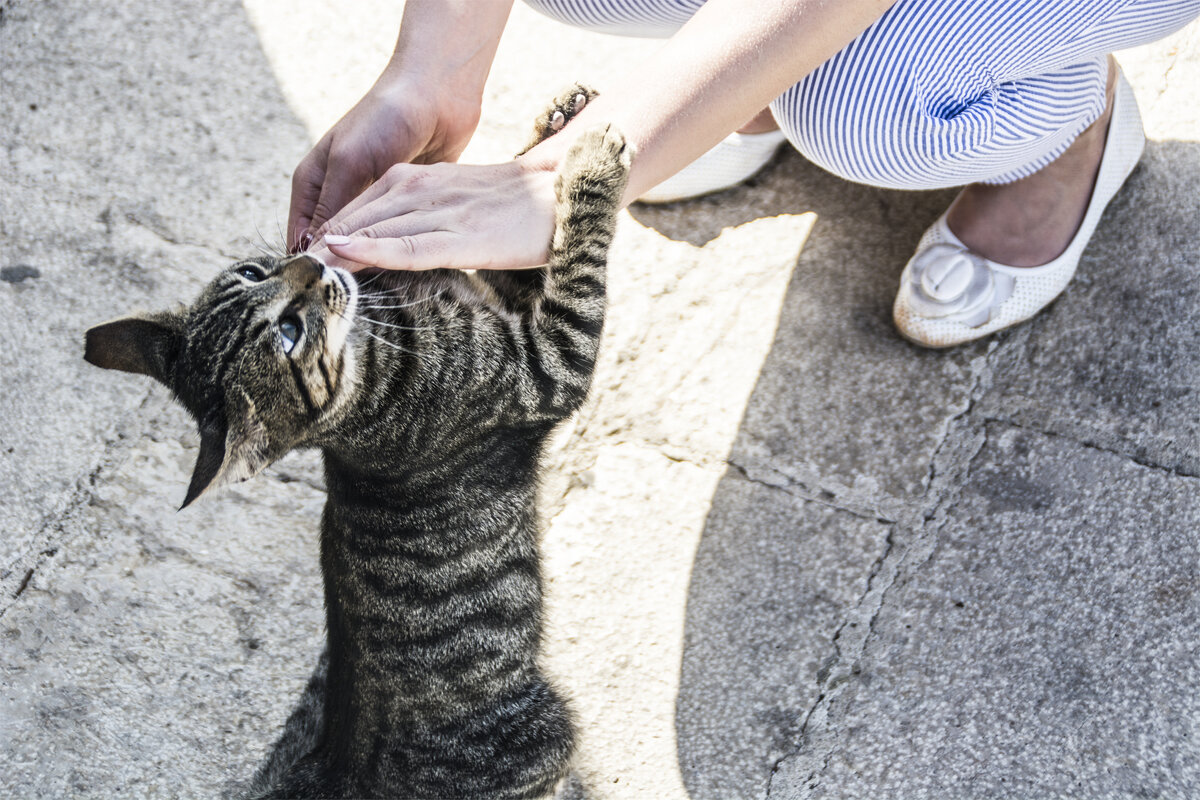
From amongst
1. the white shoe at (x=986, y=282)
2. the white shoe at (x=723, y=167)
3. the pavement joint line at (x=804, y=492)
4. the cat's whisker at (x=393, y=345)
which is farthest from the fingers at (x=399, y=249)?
the white shoe at (x=986, y=282)

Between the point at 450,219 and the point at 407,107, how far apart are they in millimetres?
479

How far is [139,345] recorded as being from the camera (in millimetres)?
1796

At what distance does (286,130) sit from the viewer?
290cm

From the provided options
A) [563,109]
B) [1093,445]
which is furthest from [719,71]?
[1093,445]

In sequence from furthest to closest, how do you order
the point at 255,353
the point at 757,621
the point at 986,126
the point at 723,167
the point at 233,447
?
the point at 723,167
the point at 757,621
the point at 986,126
the point at 255,353
the point at 233,447

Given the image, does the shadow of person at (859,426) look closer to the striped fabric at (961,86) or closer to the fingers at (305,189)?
the striped fabric at (961,86)

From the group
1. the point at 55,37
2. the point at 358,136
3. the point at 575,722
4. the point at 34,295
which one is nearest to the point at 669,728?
the point at 575,722

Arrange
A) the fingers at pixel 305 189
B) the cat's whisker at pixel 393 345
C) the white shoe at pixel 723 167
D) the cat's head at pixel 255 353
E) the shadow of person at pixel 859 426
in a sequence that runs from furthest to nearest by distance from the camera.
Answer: the white shoe at pixel 723 167 → the shadow of person at pixel 859 426 → the fingers at pixel 305 189 → the cat's whisker at pixel 393 345 → the cat's head at pixel 255 353

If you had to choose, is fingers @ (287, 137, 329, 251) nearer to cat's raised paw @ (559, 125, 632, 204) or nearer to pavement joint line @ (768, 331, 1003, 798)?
cat's raised paw @ (559, 125, 632, 204)

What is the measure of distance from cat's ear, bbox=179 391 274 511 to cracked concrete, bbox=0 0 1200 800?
64 cm

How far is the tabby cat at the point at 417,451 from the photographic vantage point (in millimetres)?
1752

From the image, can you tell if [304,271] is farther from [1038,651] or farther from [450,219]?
[1038,651]

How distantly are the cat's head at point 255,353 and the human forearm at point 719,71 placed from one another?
0.62 m

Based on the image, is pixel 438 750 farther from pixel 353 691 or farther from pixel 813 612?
pixel 813 612
